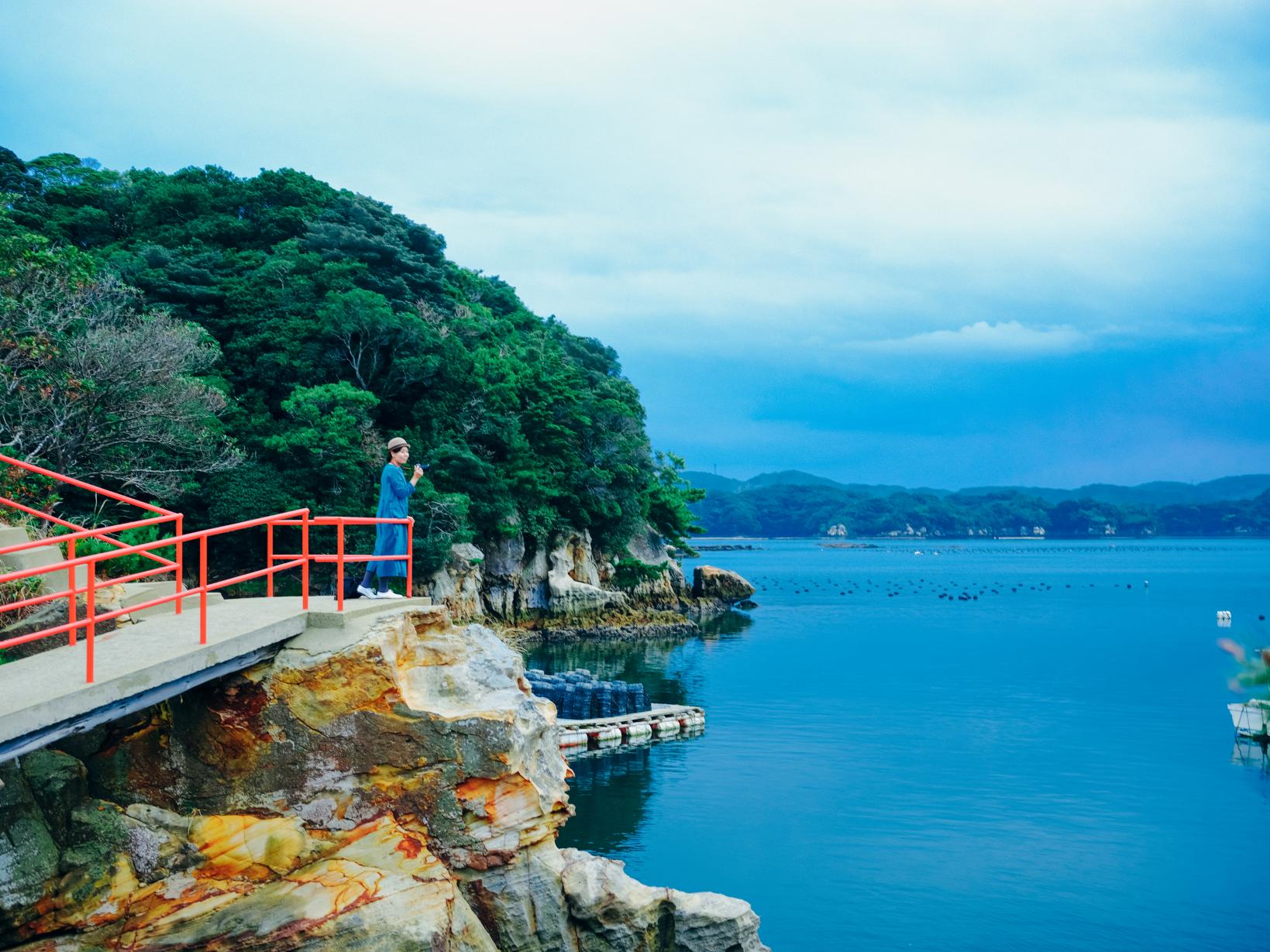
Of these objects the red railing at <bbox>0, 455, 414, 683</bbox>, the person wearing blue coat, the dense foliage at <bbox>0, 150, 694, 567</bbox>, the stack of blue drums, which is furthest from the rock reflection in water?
the red railing at <bbox>0, 455, 414, 683</bbox>

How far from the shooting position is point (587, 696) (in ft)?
97.6

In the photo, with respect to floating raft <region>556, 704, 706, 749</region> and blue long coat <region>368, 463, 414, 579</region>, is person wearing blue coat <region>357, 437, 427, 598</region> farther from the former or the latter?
floating raft <region>556, 704, 706, 749</region>

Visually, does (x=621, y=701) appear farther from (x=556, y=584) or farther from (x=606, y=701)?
(x=556, y=584)

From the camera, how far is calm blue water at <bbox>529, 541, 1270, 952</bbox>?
58.3 ft

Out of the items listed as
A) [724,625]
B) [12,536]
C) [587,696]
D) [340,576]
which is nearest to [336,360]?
[587,696]

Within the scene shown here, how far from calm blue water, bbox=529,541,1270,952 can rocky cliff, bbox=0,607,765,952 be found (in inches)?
266

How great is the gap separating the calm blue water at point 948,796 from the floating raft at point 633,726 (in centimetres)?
77

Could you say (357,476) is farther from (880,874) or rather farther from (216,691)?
(216,691)

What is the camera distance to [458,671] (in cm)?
1082

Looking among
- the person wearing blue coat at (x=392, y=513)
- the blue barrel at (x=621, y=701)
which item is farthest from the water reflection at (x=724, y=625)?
the person wearing blue coat at (x=392, y=513)

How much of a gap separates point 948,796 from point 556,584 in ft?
96.8

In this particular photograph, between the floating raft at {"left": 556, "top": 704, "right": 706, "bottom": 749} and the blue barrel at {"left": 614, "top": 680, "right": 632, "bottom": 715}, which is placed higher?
the blue barrel at {"left": 614, "top": 680, "right": 632, "bottom": 715}

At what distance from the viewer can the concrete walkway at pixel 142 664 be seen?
7.60 meters

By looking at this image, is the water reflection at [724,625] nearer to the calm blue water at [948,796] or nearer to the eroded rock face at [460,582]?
the calm blue water at [948,796]
